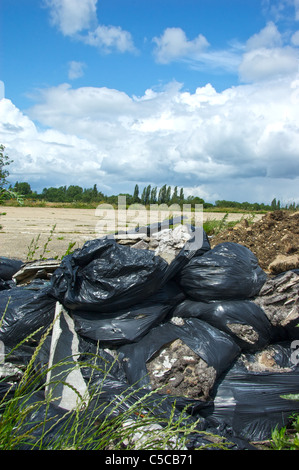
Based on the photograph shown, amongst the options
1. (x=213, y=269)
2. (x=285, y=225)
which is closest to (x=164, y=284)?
(x=213, y=269)

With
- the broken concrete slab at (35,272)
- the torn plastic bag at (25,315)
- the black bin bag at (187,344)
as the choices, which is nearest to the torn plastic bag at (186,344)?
the black bin bag at (187,344)

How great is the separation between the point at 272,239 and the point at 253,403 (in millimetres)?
2079

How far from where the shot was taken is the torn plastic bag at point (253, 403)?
2.18 meters

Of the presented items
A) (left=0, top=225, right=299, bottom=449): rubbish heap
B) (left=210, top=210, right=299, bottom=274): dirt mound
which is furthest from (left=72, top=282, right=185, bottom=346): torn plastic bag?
(left=210, top=210, right=299, bottom=274): dirt mound

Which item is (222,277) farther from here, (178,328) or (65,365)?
(65,365)

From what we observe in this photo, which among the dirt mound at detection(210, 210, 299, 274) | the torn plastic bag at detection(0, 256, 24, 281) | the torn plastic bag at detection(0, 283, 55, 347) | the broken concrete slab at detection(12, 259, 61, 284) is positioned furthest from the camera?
the torn plastic bag at detection(0, 256, 24, 281)

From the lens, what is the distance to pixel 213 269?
269 centimetres

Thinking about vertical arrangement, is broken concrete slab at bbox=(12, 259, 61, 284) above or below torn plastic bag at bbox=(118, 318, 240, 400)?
above

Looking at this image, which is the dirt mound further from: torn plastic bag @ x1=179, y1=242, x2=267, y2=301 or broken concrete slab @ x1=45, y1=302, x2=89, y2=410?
broken concrete slab @ x1=45, y1=302, x2=89, y2=410

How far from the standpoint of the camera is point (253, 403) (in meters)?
2.25

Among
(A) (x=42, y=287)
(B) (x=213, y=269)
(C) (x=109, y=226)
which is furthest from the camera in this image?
(C) (x=109, y=226)

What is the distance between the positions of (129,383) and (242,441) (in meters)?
0.68

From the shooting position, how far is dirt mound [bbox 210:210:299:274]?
3.37 meters

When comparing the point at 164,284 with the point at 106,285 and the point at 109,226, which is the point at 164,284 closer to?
the point at 106,285
